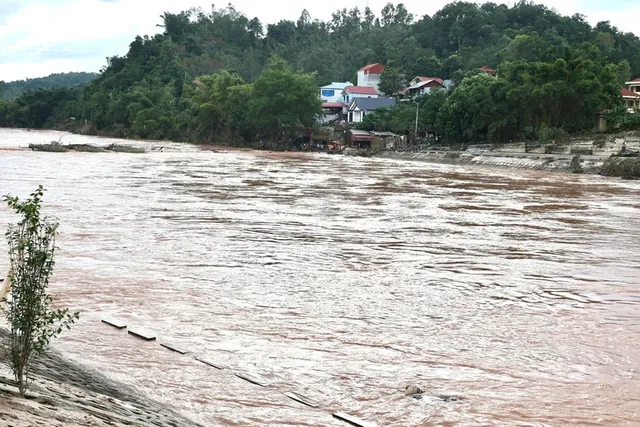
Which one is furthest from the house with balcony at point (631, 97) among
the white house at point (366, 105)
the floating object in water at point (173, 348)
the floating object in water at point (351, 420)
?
the floating object in water at point (351, 420)

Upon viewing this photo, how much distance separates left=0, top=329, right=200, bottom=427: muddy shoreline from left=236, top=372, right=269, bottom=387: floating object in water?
1142 mm

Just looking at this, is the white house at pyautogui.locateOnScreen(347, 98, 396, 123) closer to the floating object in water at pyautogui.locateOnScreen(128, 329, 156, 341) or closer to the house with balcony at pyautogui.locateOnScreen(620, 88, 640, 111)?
the house with balcony at pyautogui.locateOnScreen(620, 88, 640, 111)

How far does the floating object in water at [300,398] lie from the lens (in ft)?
21.9

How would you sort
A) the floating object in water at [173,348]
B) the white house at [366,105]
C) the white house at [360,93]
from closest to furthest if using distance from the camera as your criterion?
the floating object in water at [173,348] < the white house at [366,105] < the white house at [360,93]

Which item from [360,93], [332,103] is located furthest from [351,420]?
[332,103]

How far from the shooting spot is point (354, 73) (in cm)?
11081

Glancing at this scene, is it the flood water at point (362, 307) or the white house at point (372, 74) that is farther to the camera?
the white house at point (372, 74)

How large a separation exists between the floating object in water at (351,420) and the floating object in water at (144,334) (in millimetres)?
3041

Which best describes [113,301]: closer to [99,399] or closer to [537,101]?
[99,399]

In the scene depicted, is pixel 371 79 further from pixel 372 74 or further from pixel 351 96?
pixel 351 96

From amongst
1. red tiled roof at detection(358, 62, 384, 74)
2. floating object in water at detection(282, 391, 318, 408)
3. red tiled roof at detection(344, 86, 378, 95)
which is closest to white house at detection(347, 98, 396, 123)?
red tiled roof at detection(344, 86, 378, 95)

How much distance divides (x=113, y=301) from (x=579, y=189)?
2742cm

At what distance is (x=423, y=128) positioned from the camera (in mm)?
68062

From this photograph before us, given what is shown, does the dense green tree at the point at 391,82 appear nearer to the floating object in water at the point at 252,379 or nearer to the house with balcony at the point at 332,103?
the house with balcony at the point at 332,103
